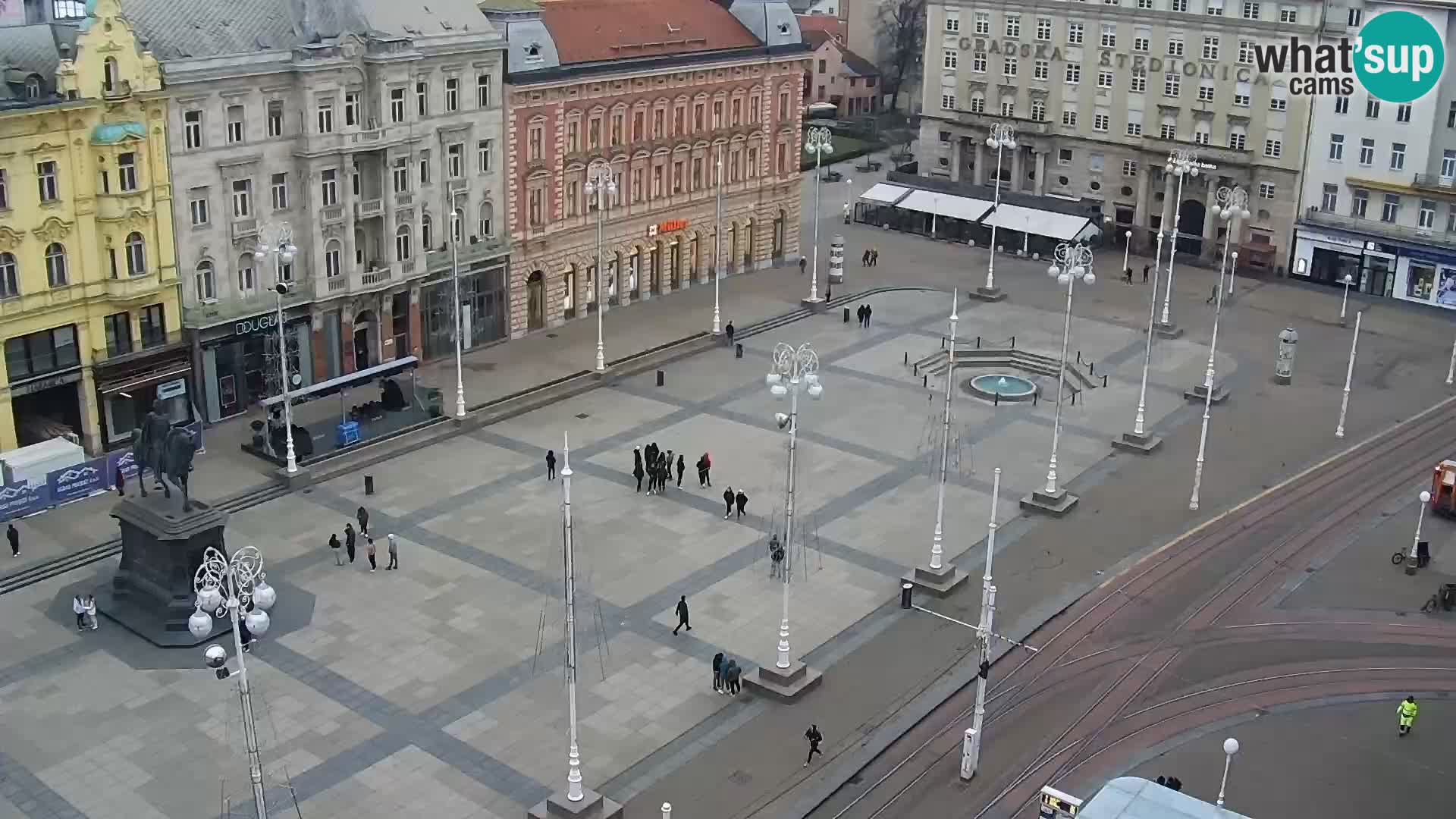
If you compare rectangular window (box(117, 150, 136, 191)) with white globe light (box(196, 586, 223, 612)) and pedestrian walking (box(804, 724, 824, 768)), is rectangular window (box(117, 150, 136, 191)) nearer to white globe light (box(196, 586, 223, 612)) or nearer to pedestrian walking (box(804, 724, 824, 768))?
white globe light (box(196, 586, 223, 612))

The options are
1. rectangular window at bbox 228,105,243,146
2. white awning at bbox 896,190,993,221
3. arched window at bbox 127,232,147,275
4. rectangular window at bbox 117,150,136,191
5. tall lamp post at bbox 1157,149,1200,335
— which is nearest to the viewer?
rectangular window at bbox 117,150,136,191

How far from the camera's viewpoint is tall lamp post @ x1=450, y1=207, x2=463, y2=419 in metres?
64.9

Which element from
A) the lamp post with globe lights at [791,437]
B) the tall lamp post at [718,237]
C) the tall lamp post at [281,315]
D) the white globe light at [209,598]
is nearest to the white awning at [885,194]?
the tall lamp post at [718,237]

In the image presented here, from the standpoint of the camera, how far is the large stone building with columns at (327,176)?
6109 cm

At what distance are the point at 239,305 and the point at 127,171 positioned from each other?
7.80 meters

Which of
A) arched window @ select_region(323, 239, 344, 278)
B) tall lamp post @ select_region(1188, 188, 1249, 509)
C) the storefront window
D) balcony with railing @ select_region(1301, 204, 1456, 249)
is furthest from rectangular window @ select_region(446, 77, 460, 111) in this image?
the storefront window

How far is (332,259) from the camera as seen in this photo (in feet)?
221

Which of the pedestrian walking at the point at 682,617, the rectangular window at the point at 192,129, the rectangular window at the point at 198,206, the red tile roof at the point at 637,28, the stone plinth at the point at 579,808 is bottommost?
the stone plinth at the point at 579,808

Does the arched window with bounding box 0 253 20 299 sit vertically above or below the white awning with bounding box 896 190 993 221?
above

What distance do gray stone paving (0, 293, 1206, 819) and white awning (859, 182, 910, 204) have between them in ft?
119

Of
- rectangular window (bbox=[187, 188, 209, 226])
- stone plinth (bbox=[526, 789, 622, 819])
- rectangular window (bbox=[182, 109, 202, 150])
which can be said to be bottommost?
stone plinth (bbox=[526, 789, 622, 819])

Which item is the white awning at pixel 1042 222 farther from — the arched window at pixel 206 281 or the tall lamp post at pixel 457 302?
the arched window at pixel 206 281

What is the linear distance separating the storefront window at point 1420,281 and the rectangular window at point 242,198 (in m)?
67.0

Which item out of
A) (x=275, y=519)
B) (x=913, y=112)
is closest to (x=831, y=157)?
(x=913, y=112)
